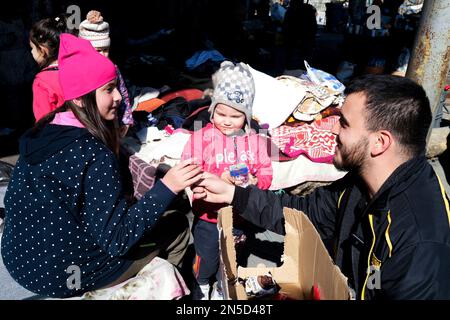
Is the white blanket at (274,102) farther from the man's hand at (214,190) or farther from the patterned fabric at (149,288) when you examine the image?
the patterned fabric at (149,288)

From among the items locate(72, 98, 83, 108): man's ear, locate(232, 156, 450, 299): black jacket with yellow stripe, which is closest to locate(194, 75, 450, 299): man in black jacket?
locate(232, 156, 450, 299): black jacket with yellow stripe

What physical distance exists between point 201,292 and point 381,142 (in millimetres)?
1819

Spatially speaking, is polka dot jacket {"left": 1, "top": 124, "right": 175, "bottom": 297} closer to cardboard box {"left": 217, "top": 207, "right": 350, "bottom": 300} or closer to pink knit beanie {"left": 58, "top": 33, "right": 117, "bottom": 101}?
pink knit beanie {"left": 58, "top": 33, "right": 117, "bottom": 101}

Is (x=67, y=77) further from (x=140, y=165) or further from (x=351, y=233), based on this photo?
(x=351, y=233)

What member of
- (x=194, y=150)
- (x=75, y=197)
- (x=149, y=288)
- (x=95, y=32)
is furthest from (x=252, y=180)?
(x=95, y=32)

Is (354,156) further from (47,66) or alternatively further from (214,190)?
(47,66)

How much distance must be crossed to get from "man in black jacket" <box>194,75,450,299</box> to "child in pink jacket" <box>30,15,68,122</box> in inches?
92.4

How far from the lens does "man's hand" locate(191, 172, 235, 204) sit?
267 centimetres

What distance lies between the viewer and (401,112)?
201 centimetres

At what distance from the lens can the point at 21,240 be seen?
83.7 inches

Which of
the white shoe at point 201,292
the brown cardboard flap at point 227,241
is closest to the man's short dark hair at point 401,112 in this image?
the brown cardboard flap at point 227,241

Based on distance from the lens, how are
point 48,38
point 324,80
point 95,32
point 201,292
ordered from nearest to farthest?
point 201,292
point 48,38
point 95,32
point 324,80

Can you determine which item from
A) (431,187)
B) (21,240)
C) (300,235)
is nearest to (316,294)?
(300,235)
